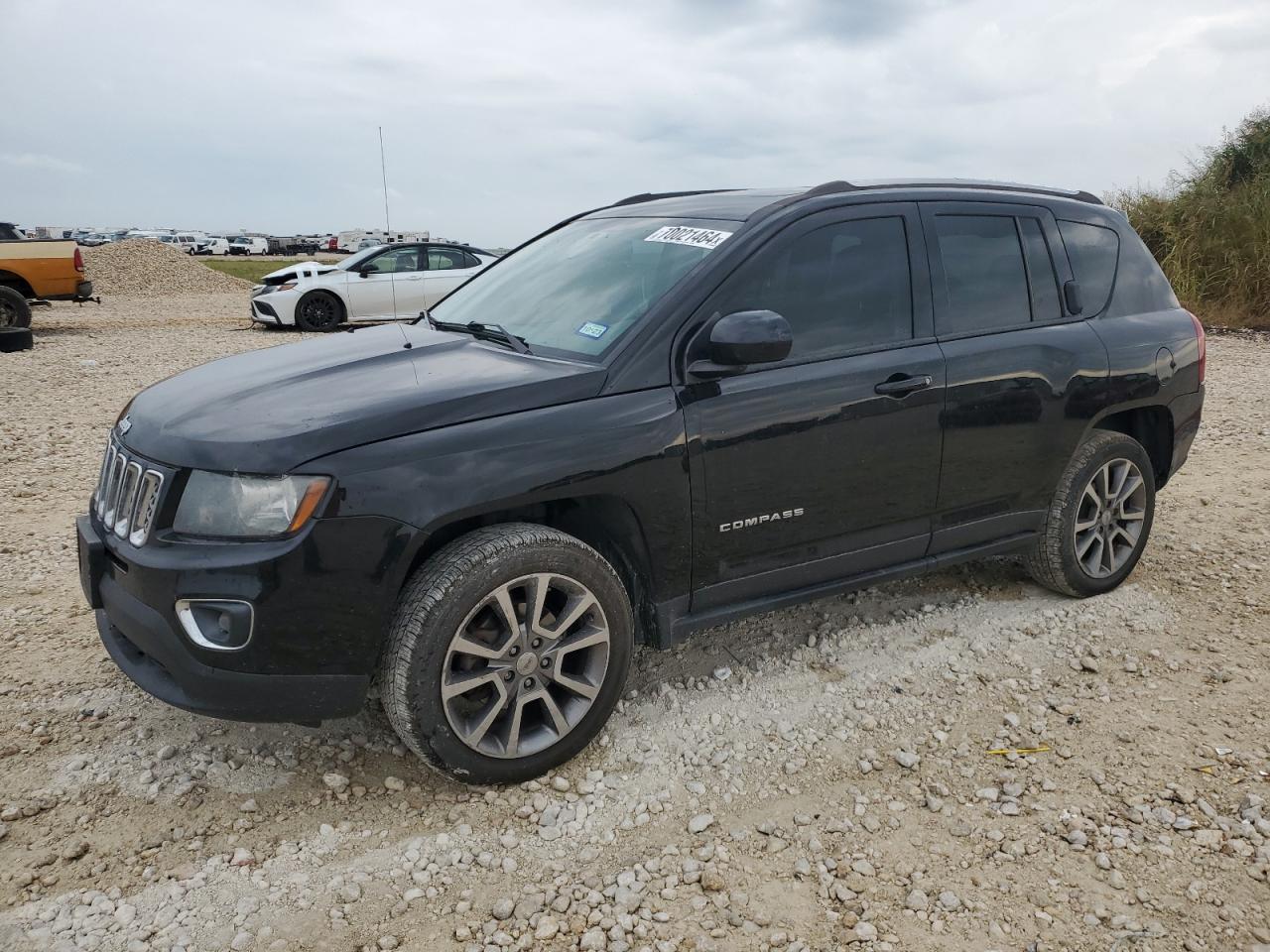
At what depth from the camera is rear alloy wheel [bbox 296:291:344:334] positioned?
15508 millimetres

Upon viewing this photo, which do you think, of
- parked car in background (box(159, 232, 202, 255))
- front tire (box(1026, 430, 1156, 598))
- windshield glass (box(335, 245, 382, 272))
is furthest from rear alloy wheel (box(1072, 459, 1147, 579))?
parked car in background (box(159, 232, 202, 255))

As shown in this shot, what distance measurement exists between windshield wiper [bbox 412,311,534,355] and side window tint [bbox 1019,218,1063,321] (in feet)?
7.25

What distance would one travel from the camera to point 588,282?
12.1 feet

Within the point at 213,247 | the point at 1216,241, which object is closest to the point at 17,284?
the point at 1216,241

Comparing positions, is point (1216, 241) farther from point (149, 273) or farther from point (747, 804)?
point (149, 273)

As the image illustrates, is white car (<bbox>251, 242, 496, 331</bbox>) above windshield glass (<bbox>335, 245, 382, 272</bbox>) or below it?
below

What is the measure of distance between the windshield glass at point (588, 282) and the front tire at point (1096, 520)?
2.01 meters

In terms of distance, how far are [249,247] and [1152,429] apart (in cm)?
7290

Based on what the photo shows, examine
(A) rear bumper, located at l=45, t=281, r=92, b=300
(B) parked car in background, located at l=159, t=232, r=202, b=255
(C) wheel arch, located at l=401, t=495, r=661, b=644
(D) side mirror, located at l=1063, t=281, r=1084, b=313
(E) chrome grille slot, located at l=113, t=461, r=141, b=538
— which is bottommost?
(C) wheel arch, located at l=401, t=495, r=661, b=644

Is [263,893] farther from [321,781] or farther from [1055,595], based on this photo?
[1055,595]

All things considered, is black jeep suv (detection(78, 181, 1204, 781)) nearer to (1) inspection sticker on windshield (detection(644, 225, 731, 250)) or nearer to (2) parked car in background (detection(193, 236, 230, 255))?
(1) inspection sticker on windshield (detection(644, 225, 731, 250))

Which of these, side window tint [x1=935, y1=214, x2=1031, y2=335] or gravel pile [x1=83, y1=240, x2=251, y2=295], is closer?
side window tint [x1=935, y1=214, x2=1031, y2=335]

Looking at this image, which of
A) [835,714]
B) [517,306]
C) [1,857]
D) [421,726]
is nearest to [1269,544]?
[835,714]

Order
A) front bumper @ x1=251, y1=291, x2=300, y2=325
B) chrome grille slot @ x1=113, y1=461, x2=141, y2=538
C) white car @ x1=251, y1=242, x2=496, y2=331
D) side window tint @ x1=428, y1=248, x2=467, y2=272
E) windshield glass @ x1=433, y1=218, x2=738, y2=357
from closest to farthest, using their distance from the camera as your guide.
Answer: chrome grille slot @ x1=113, y1=461, x2=141, y2=538, windshield glass @ x1=433, y1=218, x2=738, y2=357, front bumper @ x1=251, y1=291, x2=300, y2=325, white car @ x1=251, y1=242, x2=496, y2=331, side window tint @ x1=428, y1=248, x2=467, y2=272
